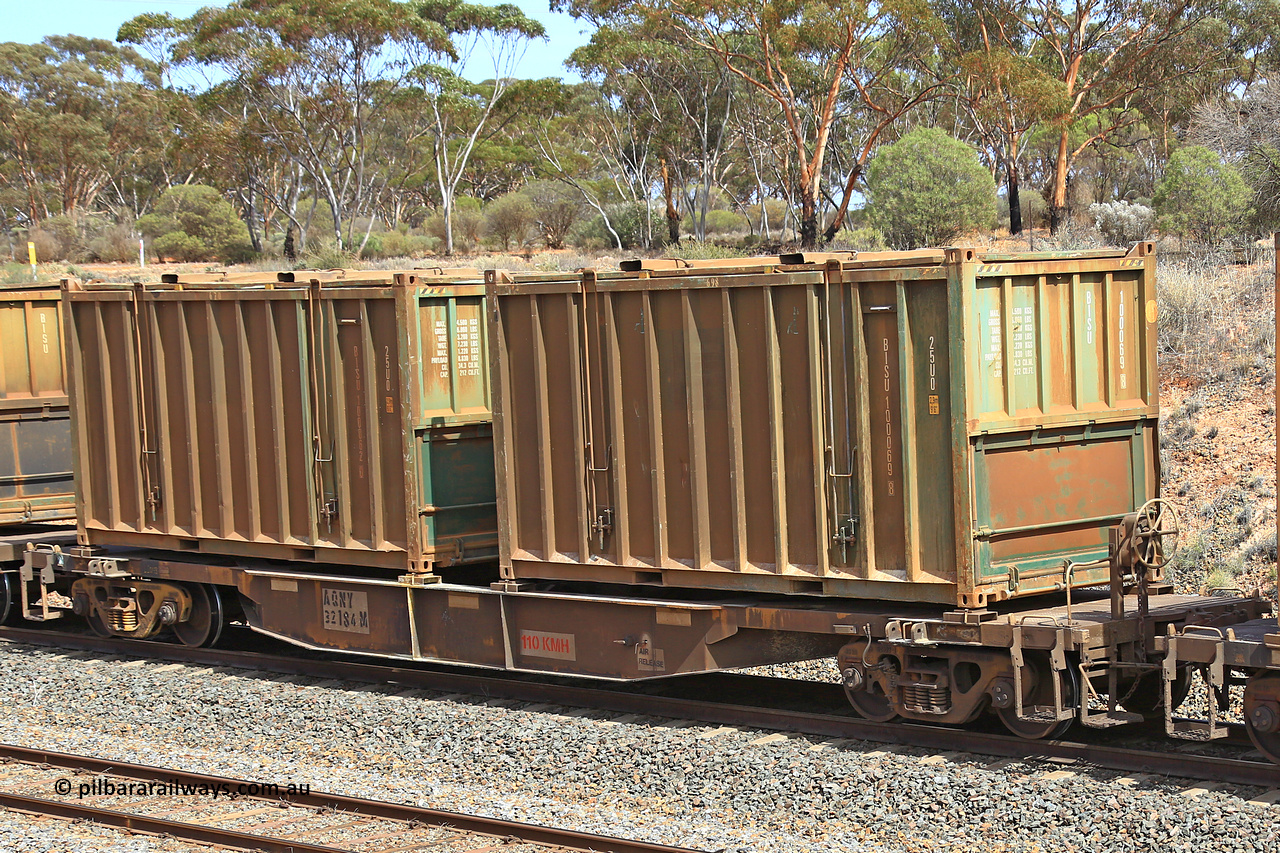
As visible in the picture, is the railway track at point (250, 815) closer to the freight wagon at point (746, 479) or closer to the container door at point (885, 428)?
the freight wagon at point (746, 479)

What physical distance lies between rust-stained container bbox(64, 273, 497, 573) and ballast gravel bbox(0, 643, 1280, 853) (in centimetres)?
132

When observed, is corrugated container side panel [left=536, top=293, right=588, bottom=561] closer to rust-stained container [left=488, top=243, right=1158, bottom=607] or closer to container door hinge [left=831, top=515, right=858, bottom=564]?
rust-stained container [left=488, top=243, right=1158, bottom=607]

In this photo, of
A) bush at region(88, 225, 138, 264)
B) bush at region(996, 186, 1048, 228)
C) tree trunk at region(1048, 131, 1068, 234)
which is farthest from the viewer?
bush at region(88, 225, 138, 264)

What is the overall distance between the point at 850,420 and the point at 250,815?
430cm

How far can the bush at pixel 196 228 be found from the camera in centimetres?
5975

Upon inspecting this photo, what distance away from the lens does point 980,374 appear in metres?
7.96

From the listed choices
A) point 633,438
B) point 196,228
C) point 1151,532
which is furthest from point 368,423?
point 196,228

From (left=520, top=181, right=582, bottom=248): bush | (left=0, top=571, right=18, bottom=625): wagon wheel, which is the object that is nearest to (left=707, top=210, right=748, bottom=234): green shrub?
(left=520, top=181, right=582, bottom=248): bush

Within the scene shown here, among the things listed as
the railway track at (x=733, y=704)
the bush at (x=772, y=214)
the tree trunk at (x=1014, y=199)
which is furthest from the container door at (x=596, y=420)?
the bush at (x=772, y=214)

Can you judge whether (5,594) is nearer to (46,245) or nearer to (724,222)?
(46,245)

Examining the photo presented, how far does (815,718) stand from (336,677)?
449 cm

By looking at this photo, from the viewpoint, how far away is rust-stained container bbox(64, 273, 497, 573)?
34.6ft

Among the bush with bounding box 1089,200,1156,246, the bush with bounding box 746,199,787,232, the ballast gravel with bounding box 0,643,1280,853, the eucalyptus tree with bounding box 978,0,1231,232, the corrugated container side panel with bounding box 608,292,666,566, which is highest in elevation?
the eucalyptus tree with bounding box 978,0,1231,232

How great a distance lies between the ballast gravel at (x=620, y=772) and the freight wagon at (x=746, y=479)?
21.0 inches
